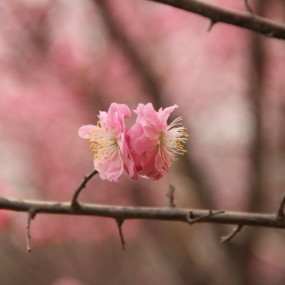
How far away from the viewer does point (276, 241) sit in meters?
6.32

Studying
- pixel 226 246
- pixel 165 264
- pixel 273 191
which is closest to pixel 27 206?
pixel 226 246

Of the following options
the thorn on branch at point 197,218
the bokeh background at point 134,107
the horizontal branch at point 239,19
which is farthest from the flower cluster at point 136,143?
the bokeh background at point 134,107

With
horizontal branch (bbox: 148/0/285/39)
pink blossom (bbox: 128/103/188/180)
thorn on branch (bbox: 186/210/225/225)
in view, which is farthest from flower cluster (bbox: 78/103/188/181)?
horizontal branch (bbox: 148/0/285/39)

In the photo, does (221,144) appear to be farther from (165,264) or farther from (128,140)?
(128,140)

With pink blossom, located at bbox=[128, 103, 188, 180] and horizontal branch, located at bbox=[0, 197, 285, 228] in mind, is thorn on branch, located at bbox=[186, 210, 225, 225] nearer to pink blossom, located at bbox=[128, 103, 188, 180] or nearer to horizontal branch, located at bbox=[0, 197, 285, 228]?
horizontal branch, located at bbox=[0, 197, 285, 228]

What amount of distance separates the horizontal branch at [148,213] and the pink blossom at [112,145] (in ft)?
0.84

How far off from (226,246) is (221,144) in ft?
8.94

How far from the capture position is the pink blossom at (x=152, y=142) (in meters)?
1.22

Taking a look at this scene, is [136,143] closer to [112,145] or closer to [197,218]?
[112,145]

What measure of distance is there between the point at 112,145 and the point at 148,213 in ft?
1.00

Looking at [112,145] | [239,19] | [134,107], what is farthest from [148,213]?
[134,107]

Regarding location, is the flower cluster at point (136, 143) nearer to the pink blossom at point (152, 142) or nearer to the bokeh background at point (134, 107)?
the pink blossom at point (152, 142)

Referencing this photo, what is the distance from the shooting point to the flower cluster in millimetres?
1224

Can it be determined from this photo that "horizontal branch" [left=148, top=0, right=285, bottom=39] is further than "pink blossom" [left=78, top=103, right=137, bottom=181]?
Yes
